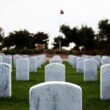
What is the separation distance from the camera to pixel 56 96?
6672 mm

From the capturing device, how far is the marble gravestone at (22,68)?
696 inches

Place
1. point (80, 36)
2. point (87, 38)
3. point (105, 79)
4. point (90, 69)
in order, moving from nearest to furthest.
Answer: point (105, 79) → point (90, 69) → point (87, 38) → point (80, 36)

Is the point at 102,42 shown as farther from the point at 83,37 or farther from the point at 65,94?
the point at 65,94

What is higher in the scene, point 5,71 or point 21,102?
point 5,71

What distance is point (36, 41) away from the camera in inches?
3319

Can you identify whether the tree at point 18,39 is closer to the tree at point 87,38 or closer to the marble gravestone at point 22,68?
the tree at point 87,38

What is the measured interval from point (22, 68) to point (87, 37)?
5634 centimetres

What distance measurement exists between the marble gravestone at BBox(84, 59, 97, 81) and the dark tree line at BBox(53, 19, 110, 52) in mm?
47289

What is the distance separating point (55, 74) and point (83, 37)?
202 feet

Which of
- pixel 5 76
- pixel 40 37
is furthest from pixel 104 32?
pixel 5 76

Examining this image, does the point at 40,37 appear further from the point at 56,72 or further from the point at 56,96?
the point at 56,96

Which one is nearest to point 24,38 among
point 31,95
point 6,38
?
point 6,38

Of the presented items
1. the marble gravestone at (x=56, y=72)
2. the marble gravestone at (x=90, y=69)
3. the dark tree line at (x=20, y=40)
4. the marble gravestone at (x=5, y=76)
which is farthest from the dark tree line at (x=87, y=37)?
A: the marble gravestone at (x=5, y=76)

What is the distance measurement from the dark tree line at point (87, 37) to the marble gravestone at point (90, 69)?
155 ft
